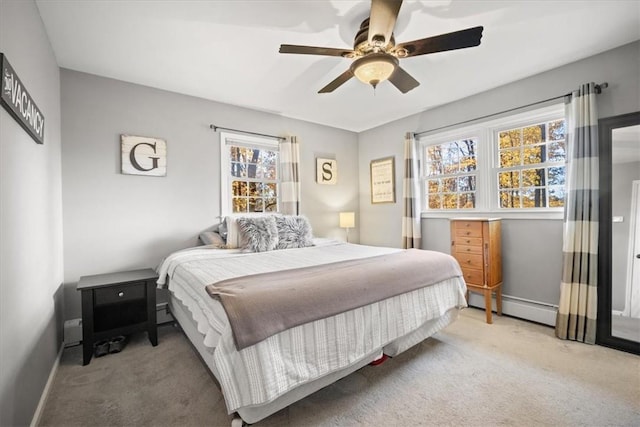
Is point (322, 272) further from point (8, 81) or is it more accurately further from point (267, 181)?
point (267, 181)

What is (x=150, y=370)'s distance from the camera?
2.06 m

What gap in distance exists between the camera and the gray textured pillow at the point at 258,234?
9.11 feet

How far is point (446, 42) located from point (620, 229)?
2.26 m

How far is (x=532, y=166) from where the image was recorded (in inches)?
118

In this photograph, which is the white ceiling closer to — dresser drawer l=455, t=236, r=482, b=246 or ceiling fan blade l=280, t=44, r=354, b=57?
ceiling fan blade l=280, t=44, r=354, b=57

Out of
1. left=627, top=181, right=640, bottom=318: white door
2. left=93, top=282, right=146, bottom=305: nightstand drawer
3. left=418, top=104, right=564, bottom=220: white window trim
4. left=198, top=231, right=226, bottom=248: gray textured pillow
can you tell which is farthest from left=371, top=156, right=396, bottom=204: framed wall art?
left=93, top=282, right=146, bottom=305: nightstand drawer

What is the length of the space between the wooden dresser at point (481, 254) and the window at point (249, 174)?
2.44m

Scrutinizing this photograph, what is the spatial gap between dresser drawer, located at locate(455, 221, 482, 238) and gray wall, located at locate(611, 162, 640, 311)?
1.01 metres

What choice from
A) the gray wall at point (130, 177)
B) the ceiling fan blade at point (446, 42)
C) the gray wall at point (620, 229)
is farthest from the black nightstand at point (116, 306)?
the gray wall at point (620, 229)

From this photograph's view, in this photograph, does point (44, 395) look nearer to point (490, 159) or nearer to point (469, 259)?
point (469, 259)

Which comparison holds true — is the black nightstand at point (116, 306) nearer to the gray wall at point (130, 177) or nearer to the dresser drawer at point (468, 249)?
the gray wall at point (130, 177)

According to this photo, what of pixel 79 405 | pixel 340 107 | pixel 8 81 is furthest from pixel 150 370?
pixel 340 107

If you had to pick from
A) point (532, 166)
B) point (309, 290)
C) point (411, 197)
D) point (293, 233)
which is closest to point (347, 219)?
point (411, 197)

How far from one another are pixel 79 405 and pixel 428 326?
8.00ft
